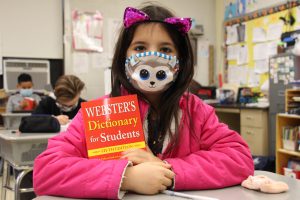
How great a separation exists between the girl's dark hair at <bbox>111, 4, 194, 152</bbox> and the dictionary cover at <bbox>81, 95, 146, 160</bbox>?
0.48 ft

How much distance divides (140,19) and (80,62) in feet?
11.8

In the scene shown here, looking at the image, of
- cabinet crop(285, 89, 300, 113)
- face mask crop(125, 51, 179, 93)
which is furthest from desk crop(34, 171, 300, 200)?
cabinet crop(285, 89, 300, 113)

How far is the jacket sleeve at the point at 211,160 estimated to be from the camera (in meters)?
0.80

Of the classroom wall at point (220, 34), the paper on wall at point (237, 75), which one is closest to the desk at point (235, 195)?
the paper on wall at point (237, 75)

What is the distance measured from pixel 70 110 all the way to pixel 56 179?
211 centimetres

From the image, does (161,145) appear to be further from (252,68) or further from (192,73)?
(252,68)

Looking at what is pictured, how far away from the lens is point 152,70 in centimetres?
92

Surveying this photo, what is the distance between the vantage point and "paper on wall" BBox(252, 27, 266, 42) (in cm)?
435

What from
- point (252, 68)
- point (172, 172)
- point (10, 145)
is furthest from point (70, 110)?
point (252, 68)

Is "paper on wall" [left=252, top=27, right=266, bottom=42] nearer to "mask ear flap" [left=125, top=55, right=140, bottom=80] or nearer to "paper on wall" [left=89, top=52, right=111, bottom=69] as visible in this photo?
"paper on wall" [left=89, top=52, right=111, bottom=69]

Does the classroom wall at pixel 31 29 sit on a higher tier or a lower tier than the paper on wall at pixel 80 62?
higher

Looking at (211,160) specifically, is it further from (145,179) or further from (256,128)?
(256,128)

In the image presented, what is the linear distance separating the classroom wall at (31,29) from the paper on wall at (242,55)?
2452 mm

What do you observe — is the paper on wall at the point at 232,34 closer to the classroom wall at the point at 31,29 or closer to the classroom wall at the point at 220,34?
the classroom wall at the point at 220,34
